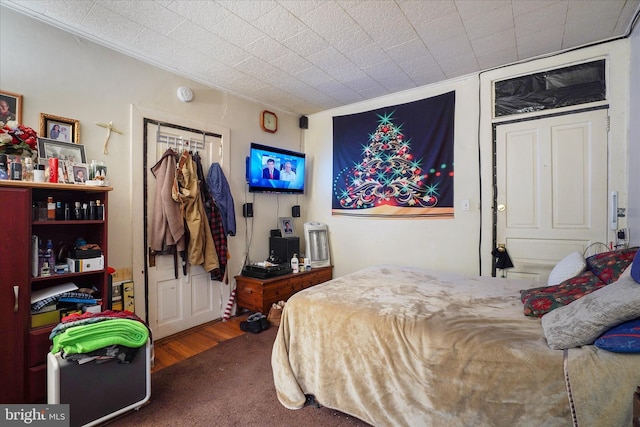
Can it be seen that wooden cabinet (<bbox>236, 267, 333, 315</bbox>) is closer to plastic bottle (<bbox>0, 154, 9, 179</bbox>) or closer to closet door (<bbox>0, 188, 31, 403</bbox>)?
closet door (<bbox>0, 188, 31, 403</bbox>)

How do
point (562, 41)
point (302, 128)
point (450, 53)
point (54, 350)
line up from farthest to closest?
point (302, 128) < point (450, 53) < point (562, 41) < point (54, 350)

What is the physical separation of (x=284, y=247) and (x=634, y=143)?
3.20 meters

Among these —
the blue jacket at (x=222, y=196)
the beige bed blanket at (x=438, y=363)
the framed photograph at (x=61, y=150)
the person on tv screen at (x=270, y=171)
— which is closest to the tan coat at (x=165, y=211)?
the blue jacket at (x=222, y=196)

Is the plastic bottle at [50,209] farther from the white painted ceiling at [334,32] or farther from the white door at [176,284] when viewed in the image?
the white painted ceiling at [334,32]

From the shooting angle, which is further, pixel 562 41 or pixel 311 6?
pixel 562 41

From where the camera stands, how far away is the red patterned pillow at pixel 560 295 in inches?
57.6

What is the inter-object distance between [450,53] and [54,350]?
340cm

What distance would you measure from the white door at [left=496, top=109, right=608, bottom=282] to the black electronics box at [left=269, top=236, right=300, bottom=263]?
7.19ft

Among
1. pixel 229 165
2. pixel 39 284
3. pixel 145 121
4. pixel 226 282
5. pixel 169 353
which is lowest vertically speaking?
pixel 169 353

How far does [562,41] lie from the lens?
2377 millimetres

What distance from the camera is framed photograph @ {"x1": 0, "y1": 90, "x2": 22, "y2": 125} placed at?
189cm

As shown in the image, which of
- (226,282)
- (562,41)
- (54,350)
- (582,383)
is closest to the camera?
(582,383)

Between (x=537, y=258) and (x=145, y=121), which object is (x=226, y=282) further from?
(x=537, y=258)

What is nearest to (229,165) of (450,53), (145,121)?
(145,121)
